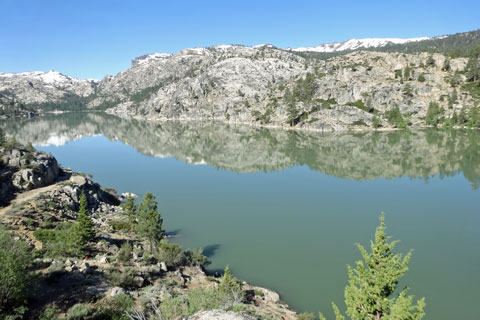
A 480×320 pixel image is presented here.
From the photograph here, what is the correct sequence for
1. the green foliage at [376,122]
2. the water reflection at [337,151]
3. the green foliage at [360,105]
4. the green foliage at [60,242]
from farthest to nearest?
the green foliage at [360,105]
the green foliage at [376,122]
the water reflection at [337,151]
the green foliage at [60,242]

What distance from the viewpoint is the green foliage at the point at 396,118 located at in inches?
6176

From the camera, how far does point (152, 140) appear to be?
14562 centimetres

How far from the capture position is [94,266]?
24.8 meters

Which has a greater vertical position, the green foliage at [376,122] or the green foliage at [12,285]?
the green foliage at [376,122]

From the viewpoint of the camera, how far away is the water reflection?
8185 cm

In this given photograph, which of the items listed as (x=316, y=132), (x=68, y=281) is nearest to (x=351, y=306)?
(x=68, y=281)

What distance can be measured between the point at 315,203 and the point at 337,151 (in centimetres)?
5723

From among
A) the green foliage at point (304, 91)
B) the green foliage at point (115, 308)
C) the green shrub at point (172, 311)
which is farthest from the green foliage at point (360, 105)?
the green shrub at point (172, 311)

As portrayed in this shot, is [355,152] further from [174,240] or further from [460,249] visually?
[174,240]

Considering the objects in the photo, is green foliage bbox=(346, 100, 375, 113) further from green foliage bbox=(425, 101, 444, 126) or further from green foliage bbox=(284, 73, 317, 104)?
green foliage bbox=(425, 101, 444, 126)

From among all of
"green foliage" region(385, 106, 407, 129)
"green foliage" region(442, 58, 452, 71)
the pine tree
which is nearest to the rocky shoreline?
→ the pine tree

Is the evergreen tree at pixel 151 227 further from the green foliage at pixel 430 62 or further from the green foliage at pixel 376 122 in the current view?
the green foliage at pixel 430 62

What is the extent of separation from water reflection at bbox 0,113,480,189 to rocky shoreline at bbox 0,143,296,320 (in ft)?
165

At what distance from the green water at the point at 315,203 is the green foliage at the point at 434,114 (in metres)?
36.7
